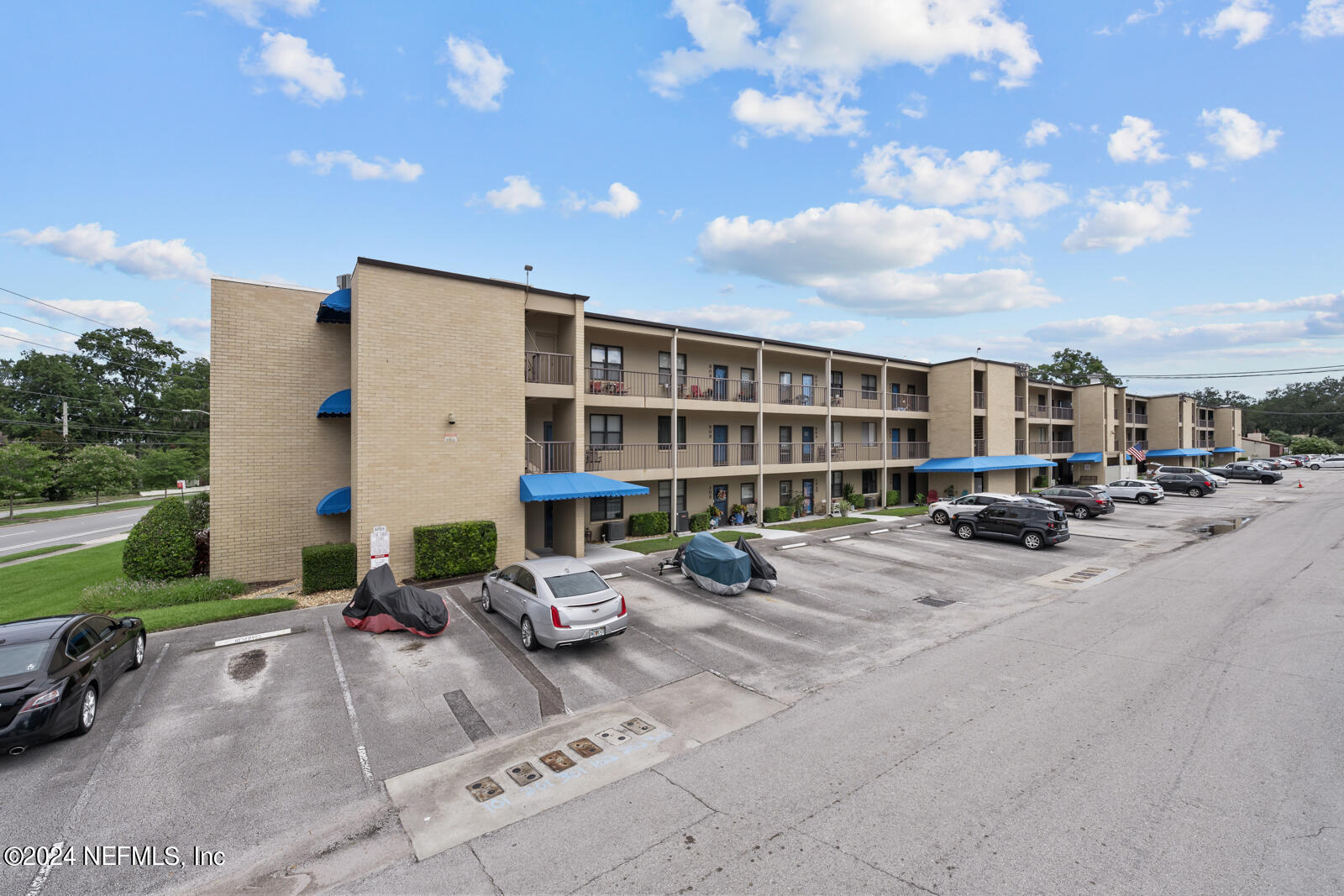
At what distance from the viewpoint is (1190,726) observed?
691 cm

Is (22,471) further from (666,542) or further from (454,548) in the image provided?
(666,542)

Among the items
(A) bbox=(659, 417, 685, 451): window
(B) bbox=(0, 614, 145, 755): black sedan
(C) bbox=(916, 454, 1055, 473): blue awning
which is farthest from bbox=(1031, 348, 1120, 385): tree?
(B) bbox=(0, 614, 145, 755): black sedan

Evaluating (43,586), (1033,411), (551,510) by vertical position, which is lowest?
(43,586)

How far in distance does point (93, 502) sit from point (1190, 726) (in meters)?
67.7

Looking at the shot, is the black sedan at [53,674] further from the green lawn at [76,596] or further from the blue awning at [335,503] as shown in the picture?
the blue awning at [335,503]

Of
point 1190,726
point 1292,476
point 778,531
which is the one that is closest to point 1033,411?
point 778,531

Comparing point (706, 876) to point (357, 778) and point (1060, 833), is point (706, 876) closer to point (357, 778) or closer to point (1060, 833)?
point (1060, 833)

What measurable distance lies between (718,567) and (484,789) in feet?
28.5

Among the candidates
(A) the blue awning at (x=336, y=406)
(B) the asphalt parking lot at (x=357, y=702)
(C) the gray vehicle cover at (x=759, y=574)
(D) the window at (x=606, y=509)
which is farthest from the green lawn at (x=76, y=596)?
(C) the gray vehicle cover at (x=759, y=574)

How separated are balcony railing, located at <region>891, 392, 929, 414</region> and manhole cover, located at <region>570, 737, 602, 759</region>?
1095 inches

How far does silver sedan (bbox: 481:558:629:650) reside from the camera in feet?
32.1

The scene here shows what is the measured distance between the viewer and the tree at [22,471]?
109 feet

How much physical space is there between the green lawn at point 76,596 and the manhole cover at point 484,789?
9.50 m

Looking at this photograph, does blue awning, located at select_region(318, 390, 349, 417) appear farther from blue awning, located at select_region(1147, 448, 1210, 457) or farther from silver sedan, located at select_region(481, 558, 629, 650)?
blue awning, located at select_region(1147, 448, 1210, 457)
